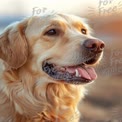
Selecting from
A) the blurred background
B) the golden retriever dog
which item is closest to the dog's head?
the golden retriever dog

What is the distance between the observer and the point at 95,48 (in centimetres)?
147

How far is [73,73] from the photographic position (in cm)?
154

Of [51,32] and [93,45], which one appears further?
[51,32]

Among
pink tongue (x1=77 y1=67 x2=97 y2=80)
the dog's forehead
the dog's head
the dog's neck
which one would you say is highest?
the dog's forehead

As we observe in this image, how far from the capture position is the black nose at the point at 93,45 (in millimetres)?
1450

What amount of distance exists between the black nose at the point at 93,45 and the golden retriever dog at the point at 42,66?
0.4 inches

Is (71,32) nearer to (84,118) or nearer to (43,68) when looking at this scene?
(43,68)

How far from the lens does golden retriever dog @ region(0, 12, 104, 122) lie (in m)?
1.53

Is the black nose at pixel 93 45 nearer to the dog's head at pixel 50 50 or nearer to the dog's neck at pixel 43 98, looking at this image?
the dog's head at pixel 50 50

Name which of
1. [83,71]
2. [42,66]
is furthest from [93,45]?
[42,66]

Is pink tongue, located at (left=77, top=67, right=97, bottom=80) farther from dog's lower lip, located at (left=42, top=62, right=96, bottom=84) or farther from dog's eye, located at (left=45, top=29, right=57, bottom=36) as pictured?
dog's eye, located at (left=45, top=29, right=57, bottom=36)

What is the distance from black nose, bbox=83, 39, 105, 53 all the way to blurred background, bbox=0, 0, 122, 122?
0.28 meters

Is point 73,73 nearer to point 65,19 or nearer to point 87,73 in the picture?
point 87,73

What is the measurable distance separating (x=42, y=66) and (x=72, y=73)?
0.45ft
